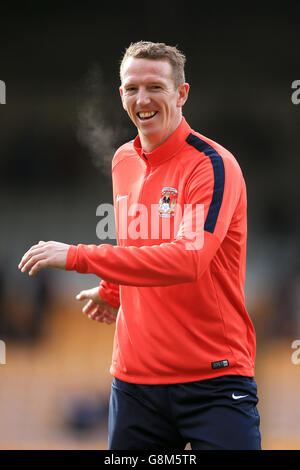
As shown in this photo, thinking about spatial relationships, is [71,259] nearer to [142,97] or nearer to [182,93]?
[142,97]

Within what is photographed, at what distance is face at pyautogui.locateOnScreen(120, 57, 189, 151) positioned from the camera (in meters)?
1.53

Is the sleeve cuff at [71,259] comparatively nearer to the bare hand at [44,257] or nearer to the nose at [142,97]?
the bare hand at [44,257]

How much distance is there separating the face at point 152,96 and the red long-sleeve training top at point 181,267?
0.04 metres

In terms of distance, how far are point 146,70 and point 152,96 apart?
6 centimetres

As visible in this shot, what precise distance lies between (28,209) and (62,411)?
73.1 inches

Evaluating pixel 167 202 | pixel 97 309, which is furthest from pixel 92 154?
pixel 167 202

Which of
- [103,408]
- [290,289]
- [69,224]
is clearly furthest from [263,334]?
[69,224]

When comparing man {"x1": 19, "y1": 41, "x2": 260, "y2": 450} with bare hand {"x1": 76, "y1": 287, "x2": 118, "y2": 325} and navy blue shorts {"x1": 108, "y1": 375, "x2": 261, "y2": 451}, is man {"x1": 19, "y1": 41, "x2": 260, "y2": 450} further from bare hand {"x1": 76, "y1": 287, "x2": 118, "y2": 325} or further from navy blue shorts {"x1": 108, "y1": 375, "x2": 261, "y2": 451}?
bare hand {"x1": 76, "y1": 287, "x2": 118, "y2": 325}

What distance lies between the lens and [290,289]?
495 cm

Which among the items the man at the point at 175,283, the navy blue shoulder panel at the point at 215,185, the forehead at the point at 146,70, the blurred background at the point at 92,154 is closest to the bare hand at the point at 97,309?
the man at the point at 175,283

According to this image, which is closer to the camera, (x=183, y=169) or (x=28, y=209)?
(x=183, y=169)
